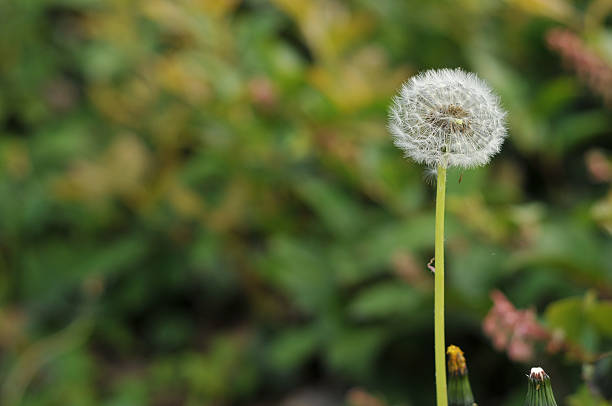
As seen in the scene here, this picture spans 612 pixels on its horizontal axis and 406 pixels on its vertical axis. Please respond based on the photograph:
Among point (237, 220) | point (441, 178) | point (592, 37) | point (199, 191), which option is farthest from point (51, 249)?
point (441, 178)

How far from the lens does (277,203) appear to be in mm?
2322

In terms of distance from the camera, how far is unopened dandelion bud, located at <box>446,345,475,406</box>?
2.47 feet

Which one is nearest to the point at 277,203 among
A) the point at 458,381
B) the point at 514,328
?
the point at 514,328

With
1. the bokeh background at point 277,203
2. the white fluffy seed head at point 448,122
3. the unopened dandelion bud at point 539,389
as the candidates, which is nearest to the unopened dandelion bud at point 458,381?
the unopened dandelion bud at point 539,389

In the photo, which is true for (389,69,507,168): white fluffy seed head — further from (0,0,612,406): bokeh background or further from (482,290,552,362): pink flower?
(0,0,612,406): bokeh background

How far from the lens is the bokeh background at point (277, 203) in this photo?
1.80 m

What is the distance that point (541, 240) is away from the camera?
65.4 inches

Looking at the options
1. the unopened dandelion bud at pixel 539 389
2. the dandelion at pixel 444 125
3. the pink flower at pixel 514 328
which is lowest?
the unopened dandelion bud at pixel 539 389

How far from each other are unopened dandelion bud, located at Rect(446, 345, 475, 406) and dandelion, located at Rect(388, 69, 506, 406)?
99mm

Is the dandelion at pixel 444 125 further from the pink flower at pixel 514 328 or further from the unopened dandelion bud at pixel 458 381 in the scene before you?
the pink flower at pixel 514 328

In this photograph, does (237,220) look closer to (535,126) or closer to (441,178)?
(535,126)

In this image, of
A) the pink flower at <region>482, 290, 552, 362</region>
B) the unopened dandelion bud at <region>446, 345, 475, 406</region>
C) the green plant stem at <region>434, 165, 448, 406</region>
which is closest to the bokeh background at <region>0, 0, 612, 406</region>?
the pink flower at <region>482, 290, 552, 362</region>

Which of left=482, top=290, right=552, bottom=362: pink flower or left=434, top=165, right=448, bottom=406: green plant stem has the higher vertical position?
left=482, top=290, right=552, bottom=362: pink flower

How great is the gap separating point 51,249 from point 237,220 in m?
0.80
